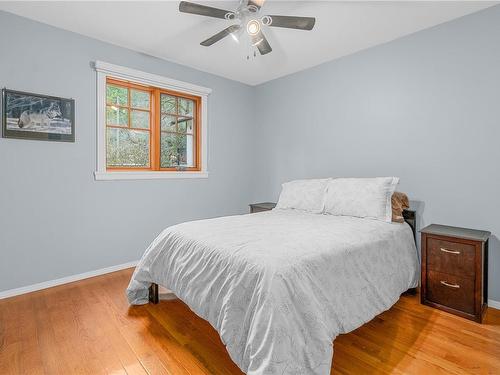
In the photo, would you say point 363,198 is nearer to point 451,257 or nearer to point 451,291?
point 451,257

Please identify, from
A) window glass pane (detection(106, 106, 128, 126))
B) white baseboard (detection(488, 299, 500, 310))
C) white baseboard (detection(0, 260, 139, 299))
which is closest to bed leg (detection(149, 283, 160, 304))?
white baseboard (detection(0, 260, 139, 299))

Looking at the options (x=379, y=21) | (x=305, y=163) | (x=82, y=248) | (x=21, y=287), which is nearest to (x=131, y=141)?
(x=82, y=248)

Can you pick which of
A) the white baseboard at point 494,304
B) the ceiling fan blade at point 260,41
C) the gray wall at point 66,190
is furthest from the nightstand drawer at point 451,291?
the gray wall at point 66,190

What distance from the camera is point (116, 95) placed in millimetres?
3141

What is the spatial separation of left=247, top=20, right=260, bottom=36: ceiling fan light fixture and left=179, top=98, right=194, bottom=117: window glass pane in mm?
1809

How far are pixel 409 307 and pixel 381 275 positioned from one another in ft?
2.11

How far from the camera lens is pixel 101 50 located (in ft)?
9.48

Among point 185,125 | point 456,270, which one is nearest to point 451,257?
point 456,270

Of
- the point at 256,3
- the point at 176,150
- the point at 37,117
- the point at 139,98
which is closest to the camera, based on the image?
the point at 256,3

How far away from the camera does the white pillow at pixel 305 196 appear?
116 inches

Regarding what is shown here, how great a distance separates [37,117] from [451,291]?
3.81 m

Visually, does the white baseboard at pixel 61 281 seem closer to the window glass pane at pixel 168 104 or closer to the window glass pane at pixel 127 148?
the window glass pane at pixel 127 148

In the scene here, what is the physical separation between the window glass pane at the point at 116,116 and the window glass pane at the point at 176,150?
0.49 metres

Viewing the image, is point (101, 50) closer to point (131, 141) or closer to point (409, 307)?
point (131, 141)
